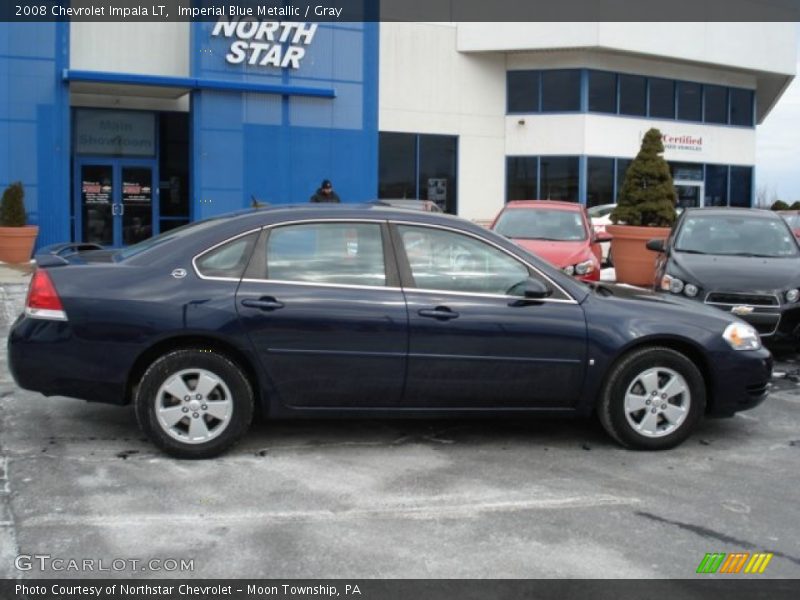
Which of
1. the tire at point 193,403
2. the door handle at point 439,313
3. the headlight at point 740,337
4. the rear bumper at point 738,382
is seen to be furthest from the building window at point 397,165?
the tire at point 193,403

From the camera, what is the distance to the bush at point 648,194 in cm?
1530

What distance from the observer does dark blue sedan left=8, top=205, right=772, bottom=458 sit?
5168 millimetres

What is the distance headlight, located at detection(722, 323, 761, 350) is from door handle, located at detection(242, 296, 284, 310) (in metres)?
2.93

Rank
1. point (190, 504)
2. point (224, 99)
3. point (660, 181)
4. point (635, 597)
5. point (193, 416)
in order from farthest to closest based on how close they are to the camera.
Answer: point (224, 99)
point (660, 181)
point (193, 416)
point (190, 504)
point (635, 597)

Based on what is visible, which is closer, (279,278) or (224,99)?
(279,278)

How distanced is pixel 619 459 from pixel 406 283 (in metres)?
1.77

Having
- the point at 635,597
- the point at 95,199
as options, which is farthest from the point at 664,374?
the point at 95,199

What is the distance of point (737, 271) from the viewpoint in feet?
28.7

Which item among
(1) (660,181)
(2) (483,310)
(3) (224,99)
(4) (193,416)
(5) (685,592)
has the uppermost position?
(3) (224,99)

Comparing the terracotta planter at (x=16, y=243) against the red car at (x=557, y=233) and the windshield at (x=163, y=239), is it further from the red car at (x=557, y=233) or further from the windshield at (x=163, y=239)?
the windshield at (x=163, y=239)

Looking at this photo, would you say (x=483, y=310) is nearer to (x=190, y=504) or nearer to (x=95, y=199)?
(x=190, y=504)

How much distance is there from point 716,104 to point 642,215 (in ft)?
53.4

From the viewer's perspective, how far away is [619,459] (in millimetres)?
5516

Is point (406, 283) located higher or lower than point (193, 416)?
higher
